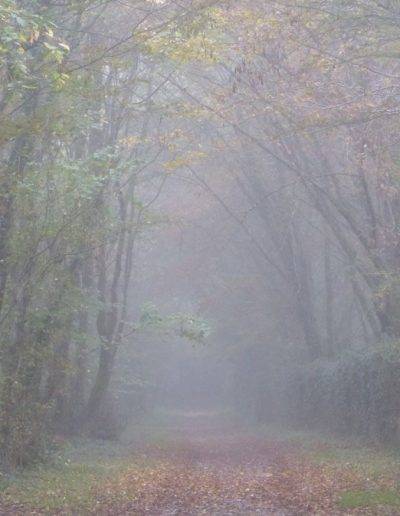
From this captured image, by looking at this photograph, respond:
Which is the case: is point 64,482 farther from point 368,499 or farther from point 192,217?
point 192,217

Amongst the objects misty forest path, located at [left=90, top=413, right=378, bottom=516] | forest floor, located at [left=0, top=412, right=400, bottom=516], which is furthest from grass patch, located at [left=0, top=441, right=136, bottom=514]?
misty forest path, located at [left=90, top=413, right=378, bottom=516]

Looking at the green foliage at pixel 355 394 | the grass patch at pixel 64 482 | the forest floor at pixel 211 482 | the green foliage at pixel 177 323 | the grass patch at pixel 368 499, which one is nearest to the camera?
the grass patch at pixel 368 499

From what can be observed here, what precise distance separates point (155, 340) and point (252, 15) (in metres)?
31.9

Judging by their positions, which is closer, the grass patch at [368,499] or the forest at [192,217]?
the grass patch at [368,499]

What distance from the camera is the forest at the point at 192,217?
1298 cm

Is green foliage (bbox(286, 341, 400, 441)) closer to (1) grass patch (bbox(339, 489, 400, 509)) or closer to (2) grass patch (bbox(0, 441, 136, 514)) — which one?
(2) grass patch (bbox(0, 441, 136, 514))

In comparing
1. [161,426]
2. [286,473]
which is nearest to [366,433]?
[286,473]

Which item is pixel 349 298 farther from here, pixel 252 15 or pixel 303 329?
pixel 252 15

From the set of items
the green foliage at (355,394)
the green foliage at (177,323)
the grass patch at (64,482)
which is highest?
the green foliage at (177,323)

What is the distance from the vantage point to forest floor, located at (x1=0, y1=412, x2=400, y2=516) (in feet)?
36.8

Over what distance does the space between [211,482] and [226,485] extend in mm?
648

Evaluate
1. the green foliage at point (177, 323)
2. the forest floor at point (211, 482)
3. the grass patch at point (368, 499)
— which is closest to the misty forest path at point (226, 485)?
the forest floor at point (211, 482)

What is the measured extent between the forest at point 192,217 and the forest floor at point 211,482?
0.28ft

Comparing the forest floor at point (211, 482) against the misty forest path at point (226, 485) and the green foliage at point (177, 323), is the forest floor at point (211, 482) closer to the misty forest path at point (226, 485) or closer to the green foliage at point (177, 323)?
the misty forest path at point (226, 485)
